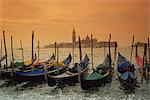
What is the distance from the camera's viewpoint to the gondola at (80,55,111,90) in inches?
123

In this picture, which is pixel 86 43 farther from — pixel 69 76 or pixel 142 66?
pixel 142 66

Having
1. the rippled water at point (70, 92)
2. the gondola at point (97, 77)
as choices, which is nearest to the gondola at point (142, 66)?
the rippled water at point (70, 92)

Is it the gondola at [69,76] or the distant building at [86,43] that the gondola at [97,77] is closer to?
the gondola at [69,76]

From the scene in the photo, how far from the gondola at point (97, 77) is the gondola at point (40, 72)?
0.81 feet

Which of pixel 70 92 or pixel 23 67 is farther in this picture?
pixel 23 67

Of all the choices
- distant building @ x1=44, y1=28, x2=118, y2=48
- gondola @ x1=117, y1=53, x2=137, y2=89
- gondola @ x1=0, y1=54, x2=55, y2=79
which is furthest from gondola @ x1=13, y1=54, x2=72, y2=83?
gondola @ x1=117, y1=53, x2=137, y2=89

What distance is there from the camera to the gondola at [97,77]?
3.12 meters

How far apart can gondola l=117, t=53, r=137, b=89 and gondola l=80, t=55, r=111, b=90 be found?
119 mm

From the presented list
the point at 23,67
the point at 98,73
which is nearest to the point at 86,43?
the point at 98,73

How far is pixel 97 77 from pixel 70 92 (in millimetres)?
277

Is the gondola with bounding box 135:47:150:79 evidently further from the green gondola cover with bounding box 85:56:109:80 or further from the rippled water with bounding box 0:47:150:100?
the green gondola cover with bounding box 85:56:109:80

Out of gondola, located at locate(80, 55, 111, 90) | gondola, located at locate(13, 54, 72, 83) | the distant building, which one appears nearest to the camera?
the distant building

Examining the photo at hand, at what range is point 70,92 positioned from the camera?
3131mm

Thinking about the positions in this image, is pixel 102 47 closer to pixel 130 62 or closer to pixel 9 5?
pixel 130 62
